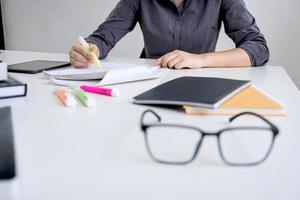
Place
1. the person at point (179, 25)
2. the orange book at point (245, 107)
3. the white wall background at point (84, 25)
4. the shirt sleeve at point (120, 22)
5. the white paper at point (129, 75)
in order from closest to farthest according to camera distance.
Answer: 1. the orange book at point (245, 107)
2. the white paper at point (129, 75)
3. the person at point (179, 25)
4. the shirt sleeve at point (120, 22)
5. the white wall background at point (84, 25)

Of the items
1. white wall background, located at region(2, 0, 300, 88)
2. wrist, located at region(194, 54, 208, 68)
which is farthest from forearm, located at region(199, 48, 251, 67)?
white wall background, located at region(2, 0, 300, 88)

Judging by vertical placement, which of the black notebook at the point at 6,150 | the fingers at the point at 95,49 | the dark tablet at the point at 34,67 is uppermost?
the black notebook at the point at 6,150

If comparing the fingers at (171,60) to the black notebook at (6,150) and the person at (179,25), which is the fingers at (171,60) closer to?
the person at (179,25)

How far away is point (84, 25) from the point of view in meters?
2.59

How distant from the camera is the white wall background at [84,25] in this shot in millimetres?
2248

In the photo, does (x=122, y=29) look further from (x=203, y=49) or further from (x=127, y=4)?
(x=203, y=49)

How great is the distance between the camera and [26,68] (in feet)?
3.48

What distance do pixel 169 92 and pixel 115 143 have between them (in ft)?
0.80

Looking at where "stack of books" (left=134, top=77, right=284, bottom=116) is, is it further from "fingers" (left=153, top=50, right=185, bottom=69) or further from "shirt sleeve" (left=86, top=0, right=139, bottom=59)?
"shirt sleeve" (left=86, top=0, right=139, bottom=59)

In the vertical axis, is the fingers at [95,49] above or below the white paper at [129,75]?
below

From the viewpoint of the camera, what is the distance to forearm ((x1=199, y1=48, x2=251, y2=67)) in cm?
111

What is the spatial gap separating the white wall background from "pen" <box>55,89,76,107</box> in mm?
1744

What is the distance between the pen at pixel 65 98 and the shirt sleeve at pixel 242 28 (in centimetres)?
68

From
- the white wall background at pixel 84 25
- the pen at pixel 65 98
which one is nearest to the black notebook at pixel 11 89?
the pen at pixel 65 98
